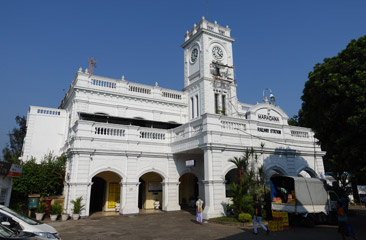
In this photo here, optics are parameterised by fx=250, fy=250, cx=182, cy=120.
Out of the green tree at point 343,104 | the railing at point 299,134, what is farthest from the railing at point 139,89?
the green tree at point 343,104

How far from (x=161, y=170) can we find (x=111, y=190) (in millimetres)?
4676

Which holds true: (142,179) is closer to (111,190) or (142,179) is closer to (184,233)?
(111,190)

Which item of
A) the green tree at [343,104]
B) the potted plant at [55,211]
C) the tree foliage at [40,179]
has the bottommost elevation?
the potted plant at [55,211]

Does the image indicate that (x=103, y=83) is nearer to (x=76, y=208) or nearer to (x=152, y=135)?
(x=152, y=135)

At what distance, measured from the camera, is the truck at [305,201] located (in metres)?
13.7

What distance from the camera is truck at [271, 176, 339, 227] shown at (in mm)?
13727

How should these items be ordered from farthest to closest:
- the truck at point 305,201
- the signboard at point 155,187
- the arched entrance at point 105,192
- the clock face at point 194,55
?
the clock face at point 194,55 < the signboard at point 155,187 < the arched entrance at point 105,192 < the truck at point 305,201

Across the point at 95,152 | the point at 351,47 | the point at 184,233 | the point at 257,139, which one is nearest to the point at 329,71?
the point at 351,47

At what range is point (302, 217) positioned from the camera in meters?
13.7

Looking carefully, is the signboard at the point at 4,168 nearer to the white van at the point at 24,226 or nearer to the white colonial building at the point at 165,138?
the white colonial building at the point at 165,138

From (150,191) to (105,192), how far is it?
12.6 feet

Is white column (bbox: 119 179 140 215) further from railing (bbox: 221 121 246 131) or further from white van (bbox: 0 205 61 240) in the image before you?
white van (bbox: 0 205 61 240)

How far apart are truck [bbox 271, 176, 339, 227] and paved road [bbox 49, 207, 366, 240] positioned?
0.81m

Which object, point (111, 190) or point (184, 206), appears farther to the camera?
point (184, 206)
